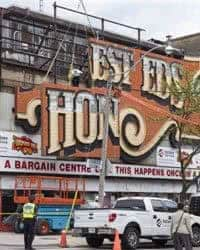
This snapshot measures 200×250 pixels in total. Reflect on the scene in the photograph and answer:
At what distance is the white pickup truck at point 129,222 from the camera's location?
23.1 meters

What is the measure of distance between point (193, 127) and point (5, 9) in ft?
38.7

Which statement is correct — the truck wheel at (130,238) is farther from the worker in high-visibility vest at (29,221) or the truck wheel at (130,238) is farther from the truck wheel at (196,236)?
the worker in high-visibility vest at (29,221)

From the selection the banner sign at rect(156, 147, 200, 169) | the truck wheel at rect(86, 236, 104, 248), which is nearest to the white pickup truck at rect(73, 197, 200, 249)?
the truck wheel at rect(86, 236, 104, 248)

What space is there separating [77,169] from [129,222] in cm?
1415

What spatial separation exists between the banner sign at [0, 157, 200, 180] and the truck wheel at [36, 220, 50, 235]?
340cm

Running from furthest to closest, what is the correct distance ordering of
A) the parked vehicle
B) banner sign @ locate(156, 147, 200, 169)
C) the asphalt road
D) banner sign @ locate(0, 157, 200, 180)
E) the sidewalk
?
banner sign @ locate(156, 147, 200, 169)
banner sign @ locate(0, 157, 200, 180)
the parked vehicle
the sidewalk
the asphalt road

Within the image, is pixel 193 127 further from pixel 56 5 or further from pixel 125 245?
pixel 125 245

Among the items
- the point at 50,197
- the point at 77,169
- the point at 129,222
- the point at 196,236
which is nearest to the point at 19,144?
the point at 50,197

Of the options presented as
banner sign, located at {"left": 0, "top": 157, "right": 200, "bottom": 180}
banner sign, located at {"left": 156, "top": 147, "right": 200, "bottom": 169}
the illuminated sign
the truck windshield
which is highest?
the illuminated sign

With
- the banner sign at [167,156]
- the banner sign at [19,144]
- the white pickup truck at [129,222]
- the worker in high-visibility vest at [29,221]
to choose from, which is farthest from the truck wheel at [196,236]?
the banner sign at [167,156]

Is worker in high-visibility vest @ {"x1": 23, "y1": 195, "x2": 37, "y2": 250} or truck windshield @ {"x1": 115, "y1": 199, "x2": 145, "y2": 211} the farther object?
truck windshield @ {"x1": 115, "y1": 199, "x2": 145, "y2": 211}

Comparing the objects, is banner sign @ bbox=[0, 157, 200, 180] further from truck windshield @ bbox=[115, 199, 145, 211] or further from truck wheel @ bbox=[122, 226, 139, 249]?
truck wheel @ bbox=[122, 226, 139, 249]

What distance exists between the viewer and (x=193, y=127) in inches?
1425

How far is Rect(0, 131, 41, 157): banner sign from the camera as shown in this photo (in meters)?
34.3
